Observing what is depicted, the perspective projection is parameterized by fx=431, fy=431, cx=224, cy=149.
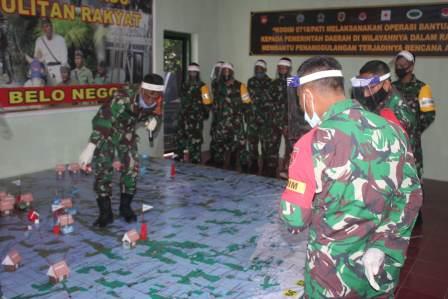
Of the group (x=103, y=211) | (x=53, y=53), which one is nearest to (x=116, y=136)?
(x=103, y=211)

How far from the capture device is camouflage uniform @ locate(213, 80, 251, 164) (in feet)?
21.5

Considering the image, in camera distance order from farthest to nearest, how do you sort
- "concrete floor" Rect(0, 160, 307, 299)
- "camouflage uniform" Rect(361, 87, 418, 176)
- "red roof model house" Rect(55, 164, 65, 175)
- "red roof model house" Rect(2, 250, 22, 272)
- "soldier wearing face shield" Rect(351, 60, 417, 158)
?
"red roof model house" Rect(55, 164, 65, 175) → "camouflage uniform" Rect(361, 87, 418, 176) → "soldier wearing face shield" Rect(351, 60, 417, 158) → "red roof model house" Rect(2, 250, 22, 272) → "concrete floor" Rect(0, 160, 307, 299)

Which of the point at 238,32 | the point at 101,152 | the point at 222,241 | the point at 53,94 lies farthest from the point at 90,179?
the point at 238,32

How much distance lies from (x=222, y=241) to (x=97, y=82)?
3346mm

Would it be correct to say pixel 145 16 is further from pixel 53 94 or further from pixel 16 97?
pixel 16 97

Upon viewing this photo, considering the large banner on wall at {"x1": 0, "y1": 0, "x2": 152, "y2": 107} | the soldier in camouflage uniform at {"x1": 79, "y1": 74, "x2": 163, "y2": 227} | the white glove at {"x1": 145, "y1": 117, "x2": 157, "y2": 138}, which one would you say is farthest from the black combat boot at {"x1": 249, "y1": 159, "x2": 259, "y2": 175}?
the soldier in camouflage uniform at {"x1": 79, "y1": 74, "x2": 163, "y2": 227}

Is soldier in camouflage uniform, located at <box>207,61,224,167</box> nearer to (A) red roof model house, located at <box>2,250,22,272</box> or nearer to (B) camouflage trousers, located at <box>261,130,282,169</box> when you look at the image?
(B) camouflage trousers, located at <box>261,130,282,169</box>

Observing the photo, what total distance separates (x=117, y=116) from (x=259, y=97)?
→ 3462 millimetres

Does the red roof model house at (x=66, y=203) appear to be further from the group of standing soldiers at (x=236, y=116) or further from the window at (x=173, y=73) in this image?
the window at (x=173, y=73)

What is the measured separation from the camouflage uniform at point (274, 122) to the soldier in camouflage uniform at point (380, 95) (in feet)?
10.4

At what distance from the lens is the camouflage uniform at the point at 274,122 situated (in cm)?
644

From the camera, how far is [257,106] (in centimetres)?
670

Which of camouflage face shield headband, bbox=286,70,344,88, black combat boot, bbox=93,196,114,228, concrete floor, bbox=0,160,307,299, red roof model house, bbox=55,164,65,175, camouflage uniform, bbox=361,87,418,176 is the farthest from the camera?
red roof model house, bbox=55,164,65,175

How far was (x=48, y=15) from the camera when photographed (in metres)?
5.17
